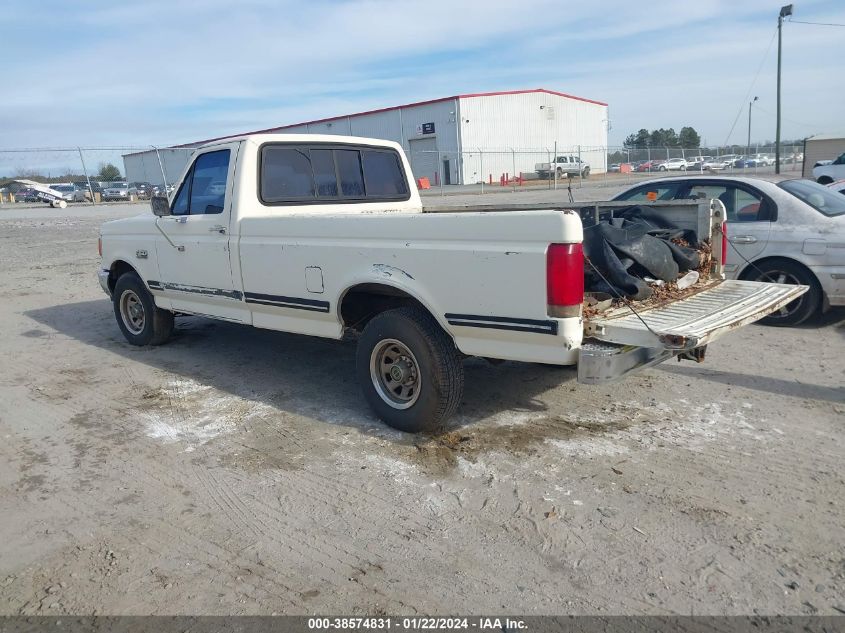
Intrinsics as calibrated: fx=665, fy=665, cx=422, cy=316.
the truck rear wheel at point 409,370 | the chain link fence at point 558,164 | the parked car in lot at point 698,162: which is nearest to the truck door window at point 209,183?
the truck rear wheel at point 409,370

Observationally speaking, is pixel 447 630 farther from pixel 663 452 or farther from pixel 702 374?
pixel 702 374

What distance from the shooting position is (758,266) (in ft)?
22.6

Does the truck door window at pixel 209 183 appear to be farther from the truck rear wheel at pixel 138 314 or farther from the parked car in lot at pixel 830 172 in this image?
the parked car in lot at pixel 830 172

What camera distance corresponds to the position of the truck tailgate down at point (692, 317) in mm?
3514

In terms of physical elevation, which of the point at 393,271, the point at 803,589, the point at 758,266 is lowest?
the point at 803,589

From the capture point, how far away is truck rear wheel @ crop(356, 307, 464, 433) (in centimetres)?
425

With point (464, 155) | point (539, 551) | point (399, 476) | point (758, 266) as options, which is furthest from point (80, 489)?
point (464, 155)

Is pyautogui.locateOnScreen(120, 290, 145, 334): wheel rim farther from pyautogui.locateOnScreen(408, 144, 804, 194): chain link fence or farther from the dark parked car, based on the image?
pyautogui.locateOnScreen(408, 144, 804, 194): chain link fence

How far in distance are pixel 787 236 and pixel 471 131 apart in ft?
141

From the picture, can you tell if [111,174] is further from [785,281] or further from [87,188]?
[785,281]

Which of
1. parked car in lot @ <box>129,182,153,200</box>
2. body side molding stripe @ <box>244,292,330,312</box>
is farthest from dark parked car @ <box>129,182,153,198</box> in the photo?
body side molding stripe @ <box>244,292,330,312</box>

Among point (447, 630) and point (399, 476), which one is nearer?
point (447, 630)

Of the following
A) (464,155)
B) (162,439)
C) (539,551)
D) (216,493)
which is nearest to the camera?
(539,551)

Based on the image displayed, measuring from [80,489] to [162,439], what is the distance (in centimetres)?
74
